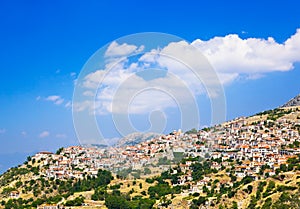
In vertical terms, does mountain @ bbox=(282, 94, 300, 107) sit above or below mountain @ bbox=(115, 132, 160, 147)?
above

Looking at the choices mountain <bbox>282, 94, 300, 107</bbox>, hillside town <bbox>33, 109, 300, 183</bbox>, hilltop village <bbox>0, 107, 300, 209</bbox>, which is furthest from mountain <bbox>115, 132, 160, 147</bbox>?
mountain <bbox>282, 94, 300, 107</bbox>

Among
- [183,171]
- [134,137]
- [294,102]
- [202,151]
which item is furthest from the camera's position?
[294,102]

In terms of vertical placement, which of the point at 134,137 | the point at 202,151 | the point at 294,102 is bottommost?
the point at 202,151

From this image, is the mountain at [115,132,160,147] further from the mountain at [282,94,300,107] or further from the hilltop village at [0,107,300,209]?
the mountain at [282,94,300,107]

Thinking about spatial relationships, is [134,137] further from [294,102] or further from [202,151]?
[294,102]

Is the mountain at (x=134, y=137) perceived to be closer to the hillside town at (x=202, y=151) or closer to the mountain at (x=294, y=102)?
the hillside town at (x=202, y=151)

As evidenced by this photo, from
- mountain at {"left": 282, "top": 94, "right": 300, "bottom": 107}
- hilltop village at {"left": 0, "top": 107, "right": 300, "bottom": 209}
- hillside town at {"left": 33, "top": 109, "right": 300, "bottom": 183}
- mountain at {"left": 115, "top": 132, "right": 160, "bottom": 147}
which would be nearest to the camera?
mountain at {"left": 115, "top": 132, "right": 160, "bottom": 147}

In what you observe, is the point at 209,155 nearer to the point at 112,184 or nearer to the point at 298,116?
the point at 112,184

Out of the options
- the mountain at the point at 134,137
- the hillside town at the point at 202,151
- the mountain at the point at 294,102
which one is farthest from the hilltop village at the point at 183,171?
the mountain at the point at 294,102

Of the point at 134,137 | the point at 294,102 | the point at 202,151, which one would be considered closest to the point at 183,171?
the point at 202,151

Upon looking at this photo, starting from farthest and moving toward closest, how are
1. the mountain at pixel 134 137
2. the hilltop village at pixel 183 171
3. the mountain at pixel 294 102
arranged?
the mountain at pixel 294 102 < the hilltop village at pixel 183 171 < the mountain at pixel 134 137

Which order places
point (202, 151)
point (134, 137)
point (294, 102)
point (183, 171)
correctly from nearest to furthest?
point (134, 137) → point (183, 171) → point (202, 151) → point (294, 102)

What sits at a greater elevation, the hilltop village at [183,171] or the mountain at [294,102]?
the mountain at [294,102]
